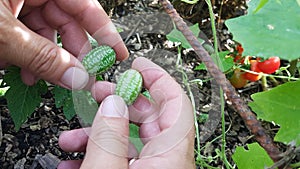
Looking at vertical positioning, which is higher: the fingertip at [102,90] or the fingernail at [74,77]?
the fingernail at [74,77]

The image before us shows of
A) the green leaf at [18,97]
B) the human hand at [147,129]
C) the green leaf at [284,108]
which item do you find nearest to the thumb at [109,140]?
the human hand at [147,129]

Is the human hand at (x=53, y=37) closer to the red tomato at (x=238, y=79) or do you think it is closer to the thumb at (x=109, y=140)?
the thumb at (x=109, y=140)

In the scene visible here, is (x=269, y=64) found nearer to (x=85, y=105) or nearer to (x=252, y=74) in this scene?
(x=252, y=74)

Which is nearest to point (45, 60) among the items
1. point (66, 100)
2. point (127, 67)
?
point (66, 100)

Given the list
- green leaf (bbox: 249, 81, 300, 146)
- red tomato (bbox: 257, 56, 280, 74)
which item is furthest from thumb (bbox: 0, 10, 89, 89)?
red tomato (bbox: 257, 56, 280, 74)

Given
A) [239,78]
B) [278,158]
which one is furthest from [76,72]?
[239,78]

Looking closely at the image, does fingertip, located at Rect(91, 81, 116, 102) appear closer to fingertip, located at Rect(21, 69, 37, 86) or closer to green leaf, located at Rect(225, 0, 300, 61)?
fingertip, located at Rect(21, 69, 37, 86)

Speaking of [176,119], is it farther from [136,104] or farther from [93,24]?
[93,24]
